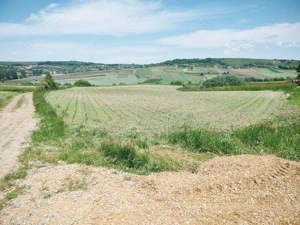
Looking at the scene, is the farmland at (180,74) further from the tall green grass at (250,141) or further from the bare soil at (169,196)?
the bare soil at (169,196)

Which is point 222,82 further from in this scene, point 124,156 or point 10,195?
point 10,195

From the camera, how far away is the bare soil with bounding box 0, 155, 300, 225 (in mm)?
8594

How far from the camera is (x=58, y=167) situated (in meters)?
14.2

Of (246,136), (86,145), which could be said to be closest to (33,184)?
(86,145)

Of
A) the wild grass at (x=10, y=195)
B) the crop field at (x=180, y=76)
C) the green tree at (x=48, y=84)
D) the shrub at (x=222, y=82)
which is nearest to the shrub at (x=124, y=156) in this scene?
the wild grass at (x=10, y=195)

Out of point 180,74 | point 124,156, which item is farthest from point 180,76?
point 124,156

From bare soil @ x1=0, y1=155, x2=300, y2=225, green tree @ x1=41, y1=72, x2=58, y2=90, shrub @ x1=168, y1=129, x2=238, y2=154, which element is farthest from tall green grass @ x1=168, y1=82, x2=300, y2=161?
green tree @ x1=41, y1=72, x2=58, y2=90

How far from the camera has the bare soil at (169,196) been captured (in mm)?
8594

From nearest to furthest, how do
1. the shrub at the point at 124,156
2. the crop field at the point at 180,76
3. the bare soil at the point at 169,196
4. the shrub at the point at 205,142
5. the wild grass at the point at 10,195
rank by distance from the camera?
1. the bare soil at the point at 169,196
2. the wild grass at the point at 10,195
3. the shrub at the point at 124,156
4. the shrub at the point at 205,142
5. the crop field at the point at 180,76

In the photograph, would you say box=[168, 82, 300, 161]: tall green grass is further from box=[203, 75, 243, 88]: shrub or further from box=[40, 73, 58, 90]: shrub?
box=[203, 75, 243, 88]: shrub

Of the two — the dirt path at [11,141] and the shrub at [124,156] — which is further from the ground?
the shrub at [124,156]

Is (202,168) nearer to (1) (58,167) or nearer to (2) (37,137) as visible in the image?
(1) (58,167)

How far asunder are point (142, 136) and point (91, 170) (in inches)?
313

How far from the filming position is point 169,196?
10.1 m
